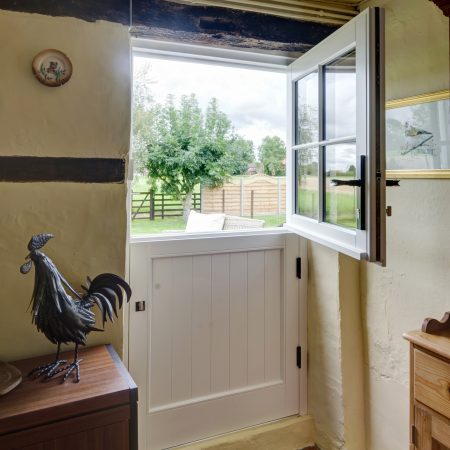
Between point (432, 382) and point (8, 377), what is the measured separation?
1.36m

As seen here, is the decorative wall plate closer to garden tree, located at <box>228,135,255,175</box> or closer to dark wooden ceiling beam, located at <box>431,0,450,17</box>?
garden tree, located at <box>228,135,255,175</box>

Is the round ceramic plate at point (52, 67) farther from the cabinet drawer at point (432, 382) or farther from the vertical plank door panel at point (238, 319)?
the cabinet drawer at point (432, 382)

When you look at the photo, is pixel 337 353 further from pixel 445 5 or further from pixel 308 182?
pixel 445 5

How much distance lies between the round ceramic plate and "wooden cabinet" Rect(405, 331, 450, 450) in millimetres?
1553

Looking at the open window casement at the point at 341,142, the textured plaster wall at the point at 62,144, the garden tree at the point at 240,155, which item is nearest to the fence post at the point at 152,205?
the textured plaster wall at the point at 62,144

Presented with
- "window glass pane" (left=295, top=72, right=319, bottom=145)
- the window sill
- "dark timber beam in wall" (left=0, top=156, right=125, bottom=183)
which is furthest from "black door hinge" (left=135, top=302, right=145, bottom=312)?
"window glass pane" (left=295, top=72, right=319, bottom=145)

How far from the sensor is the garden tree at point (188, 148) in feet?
6.45

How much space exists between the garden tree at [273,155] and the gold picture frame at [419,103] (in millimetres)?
581

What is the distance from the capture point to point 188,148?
2.03 metres

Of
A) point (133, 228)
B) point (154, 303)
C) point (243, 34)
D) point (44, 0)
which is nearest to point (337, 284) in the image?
point (154, 303)

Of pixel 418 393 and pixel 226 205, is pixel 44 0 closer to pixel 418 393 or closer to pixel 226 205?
pixel 226 205

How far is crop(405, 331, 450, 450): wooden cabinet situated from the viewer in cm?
127

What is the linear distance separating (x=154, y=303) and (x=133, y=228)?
0.37 meters

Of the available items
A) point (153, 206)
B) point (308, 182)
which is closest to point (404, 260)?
point (308, 182)
